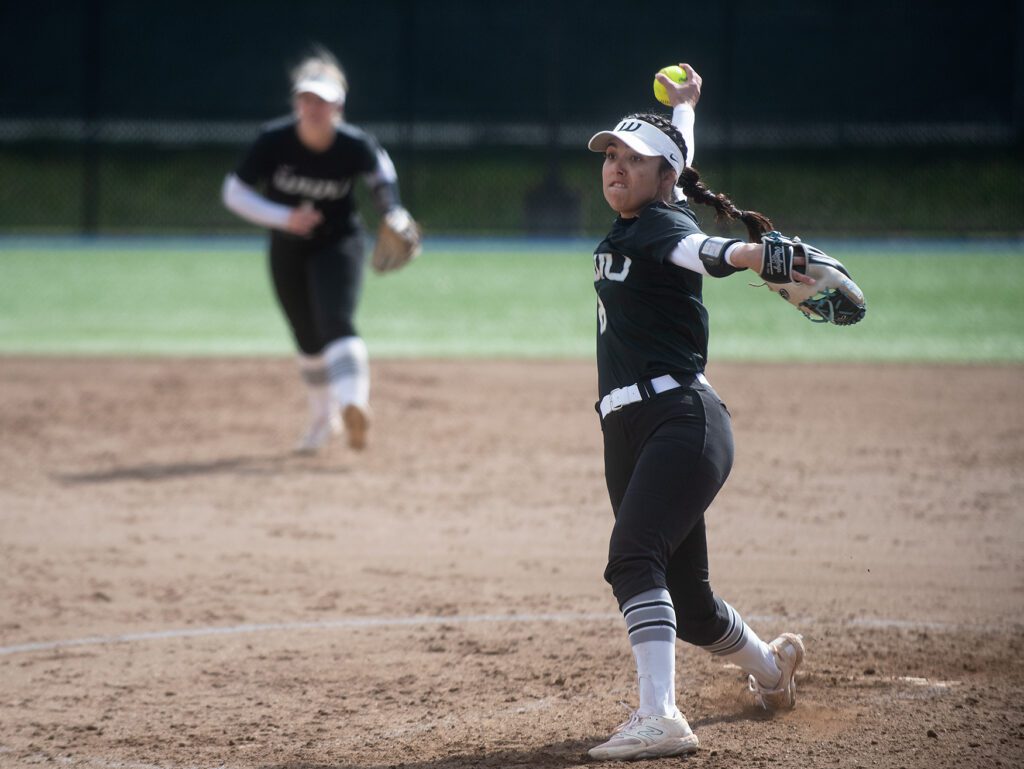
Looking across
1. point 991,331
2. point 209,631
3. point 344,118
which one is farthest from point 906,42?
point 209,631

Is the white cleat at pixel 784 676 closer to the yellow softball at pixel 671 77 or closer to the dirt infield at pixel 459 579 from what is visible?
the dirt infield at pixel 459 579

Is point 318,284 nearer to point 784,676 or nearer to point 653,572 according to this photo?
point 784,676

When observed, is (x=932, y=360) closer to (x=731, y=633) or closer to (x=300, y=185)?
(x=300, y=185)

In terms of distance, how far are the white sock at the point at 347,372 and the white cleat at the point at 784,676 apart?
4.10 meters

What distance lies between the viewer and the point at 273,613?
557 cm

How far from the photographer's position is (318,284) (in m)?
8.33

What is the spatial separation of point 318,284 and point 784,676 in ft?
15.4

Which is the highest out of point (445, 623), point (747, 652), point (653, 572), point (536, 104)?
point (536, 104)

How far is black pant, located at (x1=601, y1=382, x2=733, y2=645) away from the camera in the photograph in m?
3.93

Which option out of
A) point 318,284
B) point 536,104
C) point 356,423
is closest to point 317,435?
point 356,423

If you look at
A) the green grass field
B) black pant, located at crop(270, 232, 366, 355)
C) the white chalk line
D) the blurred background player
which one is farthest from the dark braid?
the green grass field

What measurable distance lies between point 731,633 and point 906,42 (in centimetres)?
2108

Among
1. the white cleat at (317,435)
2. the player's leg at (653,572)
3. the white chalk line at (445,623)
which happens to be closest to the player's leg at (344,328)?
the white cleat at (317,435)

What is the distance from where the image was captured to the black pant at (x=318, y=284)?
27.3 feet
